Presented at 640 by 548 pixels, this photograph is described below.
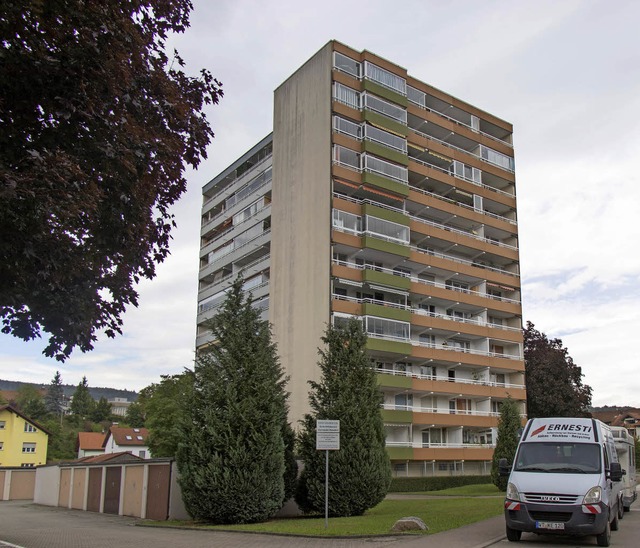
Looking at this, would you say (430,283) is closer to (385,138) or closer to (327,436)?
(385,138)

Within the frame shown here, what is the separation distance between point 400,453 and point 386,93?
86.2ft

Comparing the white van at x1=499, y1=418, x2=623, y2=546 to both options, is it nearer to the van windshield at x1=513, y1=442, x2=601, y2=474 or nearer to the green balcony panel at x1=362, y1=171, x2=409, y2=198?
the van windshield at x1=513, y1=442, x2=601, y2=474

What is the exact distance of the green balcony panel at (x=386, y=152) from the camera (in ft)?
160

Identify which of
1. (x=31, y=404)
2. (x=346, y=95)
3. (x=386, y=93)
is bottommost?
(x=31, y=404)

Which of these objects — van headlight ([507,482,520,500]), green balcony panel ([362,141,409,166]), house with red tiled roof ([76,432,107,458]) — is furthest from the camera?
house with red tiled roof ([76,432,107,458])

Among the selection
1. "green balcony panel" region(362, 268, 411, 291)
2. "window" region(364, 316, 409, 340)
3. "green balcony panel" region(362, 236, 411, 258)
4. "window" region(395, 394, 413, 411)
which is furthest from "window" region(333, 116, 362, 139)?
"window" region(395, 394, 413, 411)

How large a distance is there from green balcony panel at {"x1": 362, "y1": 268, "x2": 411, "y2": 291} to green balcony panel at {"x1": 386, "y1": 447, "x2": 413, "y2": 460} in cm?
1109

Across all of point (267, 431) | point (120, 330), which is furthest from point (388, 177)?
point (120, 330)

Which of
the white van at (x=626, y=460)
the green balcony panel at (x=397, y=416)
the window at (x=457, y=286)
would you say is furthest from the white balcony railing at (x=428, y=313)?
the white van at (x=626, y=460)

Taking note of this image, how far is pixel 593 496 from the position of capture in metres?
13.1

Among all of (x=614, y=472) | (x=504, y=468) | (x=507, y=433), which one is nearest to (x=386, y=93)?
(x=507, y=433)

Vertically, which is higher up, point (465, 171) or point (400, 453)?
point (465, 171)

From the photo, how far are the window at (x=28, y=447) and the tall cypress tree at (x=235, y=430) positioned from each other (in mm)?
63032

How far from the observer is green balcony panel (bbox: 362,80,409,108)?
50281 millimetres
